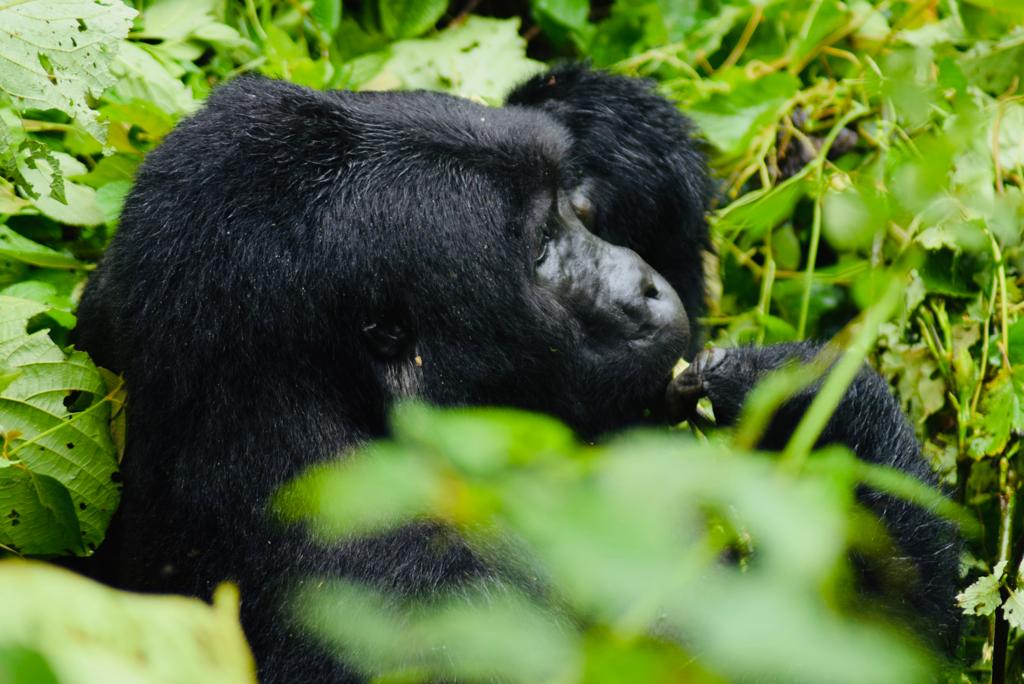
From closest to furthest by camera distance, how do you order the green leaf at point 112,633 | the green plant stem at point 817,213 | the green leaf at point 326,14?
the green leaf at point 112,633 → the green plant stem at point 817,213 → the green leaf at point 326,14

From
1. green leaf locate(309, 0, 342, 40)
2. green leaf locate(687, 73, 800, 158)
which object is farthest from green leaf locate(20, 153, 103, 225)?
green leaf locate(687, 73, 800, 158)

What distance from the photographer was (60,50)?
2557 millimetres

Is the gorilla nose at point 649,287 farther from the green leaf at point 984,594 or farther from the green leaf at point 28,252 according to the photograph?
the green leaf at point 28,252

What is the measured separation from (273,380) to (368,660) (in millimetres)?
597

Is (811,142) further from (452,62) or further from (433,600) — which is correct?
(433,600)

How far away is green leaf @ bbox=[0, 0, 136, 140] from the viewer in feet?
8.30

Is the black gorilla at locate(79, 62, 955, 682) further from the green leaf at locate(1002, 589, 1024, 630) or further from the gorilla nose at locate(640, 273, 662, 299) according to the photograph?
the green leaf at locate(1002, 589, 1024, 630)

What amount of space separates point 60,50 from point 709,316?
192 centimetres

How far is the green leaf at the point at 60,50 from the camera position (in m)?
2.53

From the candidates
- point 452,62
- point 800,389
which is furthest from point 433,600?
point 452,62

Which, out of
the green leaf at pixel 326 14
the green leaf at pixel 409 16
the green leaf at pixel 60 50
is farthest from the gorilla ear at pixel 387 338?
the green leaf at pixel 409 16

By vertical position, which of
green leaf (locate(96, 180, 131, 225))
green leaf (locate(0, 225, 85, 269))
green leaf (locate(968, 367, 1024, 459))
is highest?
green leaf (locate(96, 180, 131, 225))

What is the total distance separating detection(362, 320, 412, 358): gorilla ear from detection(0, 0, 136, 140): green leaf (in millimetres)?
892

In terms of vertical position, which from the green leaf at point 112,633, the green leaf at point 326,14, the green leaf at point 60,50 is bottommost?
the green leaf at point 326,14
